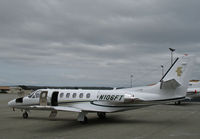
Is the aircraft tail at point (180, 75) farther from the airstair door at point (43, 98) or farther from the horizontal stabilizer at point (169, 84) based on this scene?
the airstair door at point (43, 98)

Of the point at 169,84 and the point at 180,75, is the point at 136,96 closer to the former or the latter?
the point at 169,84

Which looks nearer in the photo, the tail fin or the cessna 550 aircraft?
the cessna 550 aircraft

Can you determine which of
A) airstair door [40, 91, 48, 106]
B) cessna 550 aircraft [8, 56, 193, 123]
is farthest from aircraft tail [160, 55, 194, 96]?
airstair door [40, 91, 48, 106]

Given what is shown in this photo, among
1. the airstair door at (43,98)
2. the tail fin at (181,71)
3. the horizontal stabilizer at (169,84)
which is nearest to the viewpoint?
the horizontal stabilizer at (169,84)

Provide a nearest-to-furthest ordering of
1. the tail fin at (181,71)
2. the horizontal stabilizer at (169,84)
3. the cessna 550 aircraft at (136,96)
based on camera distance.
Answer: the horizontal stabilizer at (169,84), the cessna 550 aircraft at (136,96), the tail fin at (181,71)

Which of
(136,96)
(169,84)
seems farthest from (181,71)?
(136,96)

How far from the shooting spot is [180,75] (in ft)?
47.2

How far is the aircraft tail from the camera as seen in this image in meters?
14.2

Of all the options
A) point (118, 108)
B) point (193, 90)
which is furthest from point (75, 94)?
point (193, 90)

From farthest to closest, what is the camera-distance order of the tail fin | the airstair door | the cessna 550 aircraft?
the airstair door → the tail fin → the cessna 550 aircraft

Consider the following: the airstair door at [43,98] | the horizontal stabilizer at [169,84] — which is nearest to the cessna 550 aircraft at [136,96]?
the horizontal stabilizer at [169,84]

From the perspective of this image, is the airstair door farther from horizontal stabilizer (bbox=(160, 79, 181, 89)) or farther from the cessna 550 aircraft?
horizontal stabilizer (bbox=(160, 79, 181, 89))

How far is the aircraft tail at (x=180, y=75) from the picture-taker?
14158mm

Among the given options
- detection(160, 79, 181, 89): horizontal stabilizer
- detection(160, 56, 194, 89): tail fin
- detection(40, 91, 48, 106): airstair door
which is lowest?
detection(40, 91, 48, 106): airstair door
